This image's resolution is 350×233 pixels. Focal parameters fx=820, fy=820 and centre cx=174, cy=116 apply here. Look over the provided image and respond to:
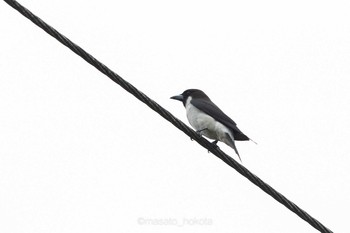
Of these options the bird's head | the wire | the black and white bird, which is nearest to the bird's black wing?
the black and white bird

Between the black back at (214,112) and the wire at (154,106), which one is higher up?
the black back at (214,112)

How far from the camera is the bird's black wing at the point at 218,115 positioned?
8.97m

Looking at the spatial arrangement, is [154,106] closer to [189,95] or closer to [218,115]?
[218,115]

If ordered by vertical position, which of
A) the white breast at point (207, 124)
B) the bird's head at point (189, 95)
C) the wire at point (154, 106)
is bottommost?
the wire at point (154, 106)

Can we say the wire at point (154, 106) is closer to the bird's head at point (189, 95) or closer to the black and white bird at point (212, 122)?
the black and white bird at point (212, 122)

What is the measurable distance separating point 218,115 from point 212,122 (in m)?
0.12

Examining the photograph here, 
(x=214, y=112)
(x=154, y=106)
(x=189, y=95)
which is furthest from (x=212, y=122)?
(x=154, y=106)

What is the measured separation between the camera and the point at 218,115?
9320 mm

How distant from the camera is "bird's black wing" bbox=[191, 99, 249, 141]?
8969 mm

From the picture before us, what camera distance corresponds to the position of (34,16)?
220 inches

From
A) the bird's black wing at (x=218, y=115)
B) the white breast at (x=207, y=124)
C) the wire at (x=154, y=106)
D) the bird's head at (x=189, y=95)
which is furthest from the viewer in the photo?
the bird's head at (x=189, y=95)

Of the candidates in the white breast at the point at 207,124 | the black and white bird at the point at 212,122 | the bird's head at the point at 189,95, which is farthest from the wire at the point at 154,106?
the bird's head at the point at 189,95

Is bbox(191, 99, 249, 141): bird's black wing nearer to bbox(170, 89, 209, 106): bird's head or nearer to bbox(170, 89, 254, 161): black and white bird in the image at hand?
bbox(170, 89, 254, 161): black and white bird

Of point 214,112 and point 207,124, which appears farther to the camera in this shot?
point 214,112
